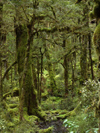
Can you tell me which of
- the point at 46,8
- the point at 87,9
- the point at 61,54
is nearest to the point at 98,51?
the point at 46,8

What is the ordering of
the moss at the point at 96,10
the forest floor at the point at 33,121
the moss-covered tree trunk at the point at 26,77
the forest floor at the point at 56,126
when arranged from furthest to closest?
the moss-covered tree trunk at the point at 26,77
the forest floor at the point at 56,126
the forest floor at the point at 33,121
the moss at the point at 96,10

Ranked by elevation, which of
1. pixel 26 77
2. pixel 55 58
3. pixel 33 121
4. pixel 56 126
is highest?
pixel 55 58

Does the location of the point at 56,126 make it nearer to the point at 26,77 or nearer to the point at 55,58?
the point at 26,77

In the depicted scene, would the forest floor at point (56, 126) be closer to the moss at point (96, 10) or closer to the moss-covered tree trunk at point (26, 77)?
the moss-covered tree trunk at point (26, 77)

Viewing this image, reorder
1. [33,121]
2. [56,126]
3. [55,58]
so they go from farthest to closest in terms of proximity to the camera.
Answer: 1. [55,58]
2. [56,126]
3. [33,121]

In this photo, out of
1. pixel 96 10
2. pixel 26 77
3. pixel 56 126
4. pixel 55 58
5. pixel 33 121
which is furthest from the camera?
pixel 55 58

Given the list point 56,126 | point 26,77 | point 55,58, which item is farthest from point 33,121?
point 55,58

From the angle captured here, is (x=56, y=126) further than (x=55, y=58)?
No

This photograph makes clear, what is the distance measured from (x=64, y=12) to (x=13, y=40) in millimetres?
6410

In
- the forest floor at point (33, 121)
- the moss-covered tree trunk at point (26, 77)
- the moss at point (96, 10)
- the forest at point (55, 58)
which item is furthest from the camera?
the moss-covered tree trunk at point (26, 77)

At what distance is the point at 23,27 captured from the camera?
1100 centimetres

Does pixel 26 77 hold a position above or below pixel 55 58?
below

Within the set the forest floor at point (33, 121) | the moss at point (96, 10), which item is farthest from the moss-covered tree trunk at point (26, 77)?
the moss at point (96, 10)

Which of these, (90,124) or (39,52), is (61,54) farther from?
(90,124)
